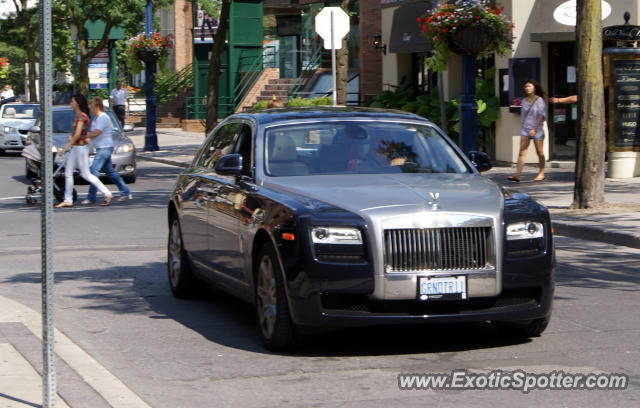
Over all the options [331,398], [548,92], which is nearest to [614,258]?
[331,398]

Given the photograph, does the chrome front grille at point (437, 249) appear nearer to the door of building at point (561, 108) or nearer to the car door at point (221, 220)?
the car door at point (221, 220)

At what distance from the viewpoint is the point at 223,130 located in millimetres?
9523

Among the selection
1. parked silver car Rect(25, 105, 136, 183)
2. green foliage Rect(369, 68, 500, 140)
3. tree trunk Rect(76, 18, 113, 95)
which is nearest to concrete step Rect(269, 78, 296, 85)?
tree trunk Rect(76, 18, 113, 95)

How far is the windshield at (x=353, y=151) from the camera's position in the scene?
8.15m

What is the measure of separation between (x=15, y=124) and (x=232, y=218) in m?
Result: 27.5

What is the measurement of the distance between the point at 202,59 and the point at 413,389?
4192 cm

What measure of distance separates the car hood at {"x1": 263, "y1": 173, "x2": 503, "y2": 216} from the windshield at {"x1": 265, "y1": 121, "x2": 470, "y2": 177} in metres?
0.19

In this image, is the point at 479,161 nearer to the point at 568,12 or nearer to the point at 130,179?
the point at 568,12

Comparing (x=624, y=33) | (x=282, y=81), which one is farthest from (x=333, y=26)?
(x=282, y=81)

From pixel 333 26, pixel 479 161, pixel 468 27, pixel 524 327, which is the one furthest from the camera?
pixel 333 26

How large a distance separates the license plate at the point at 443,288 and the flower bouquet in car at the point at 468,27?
489 inches

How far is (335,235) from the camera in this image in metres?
6.88

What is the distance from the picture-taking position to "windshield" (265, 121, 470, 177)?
26.7 ft

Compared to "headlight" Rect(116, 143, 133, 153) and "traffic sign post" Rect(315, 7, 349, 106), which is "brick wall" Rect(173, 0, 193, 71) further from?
"traffic sign post" Rect(315, 7, 349, 106)
